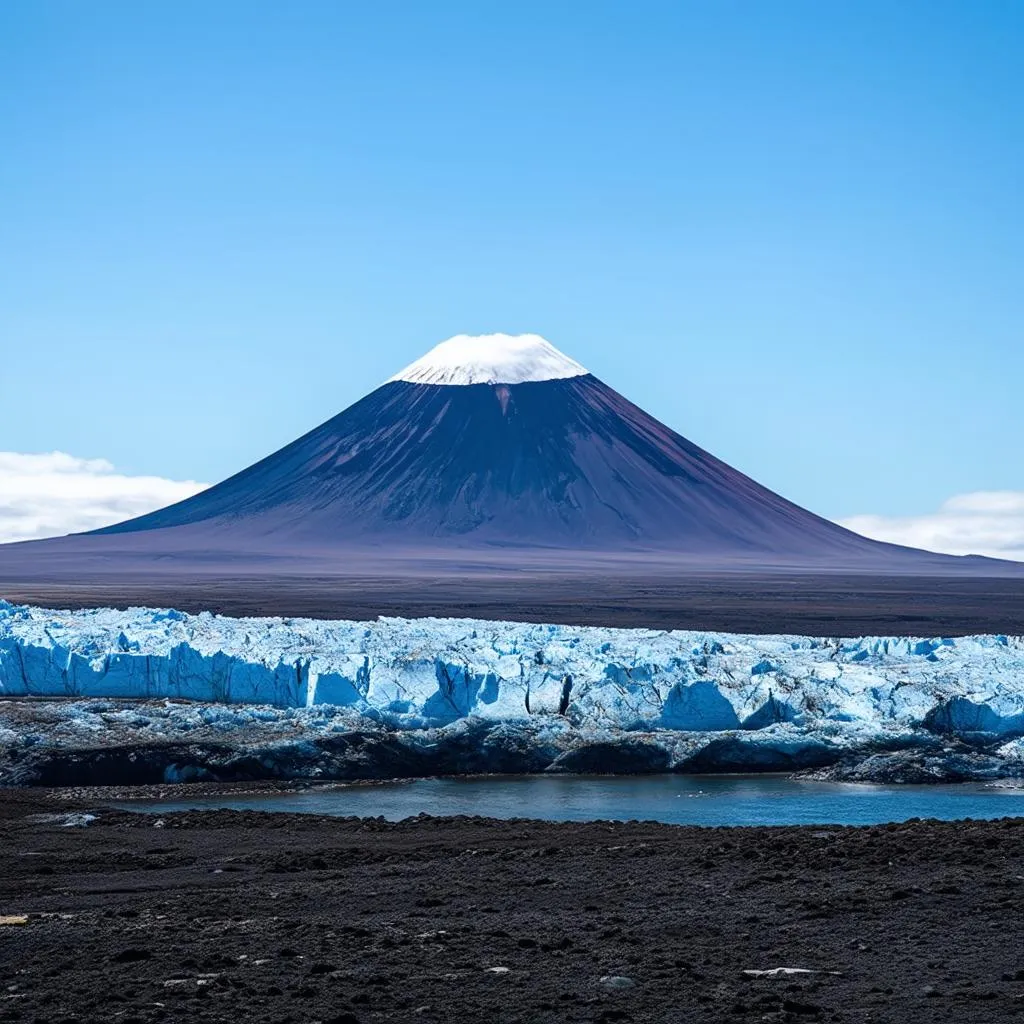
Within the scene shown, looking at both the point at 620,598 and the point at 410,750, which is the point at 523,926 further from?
the point at 620,598

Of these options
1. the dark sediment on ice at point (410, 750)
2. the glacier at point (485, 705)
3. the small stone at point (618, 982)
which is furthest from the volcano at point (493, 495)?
the small stone at point (618, 982)

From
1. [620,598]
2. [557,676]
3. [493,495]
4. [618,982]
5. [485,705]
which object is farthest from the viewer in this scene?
[493,495]

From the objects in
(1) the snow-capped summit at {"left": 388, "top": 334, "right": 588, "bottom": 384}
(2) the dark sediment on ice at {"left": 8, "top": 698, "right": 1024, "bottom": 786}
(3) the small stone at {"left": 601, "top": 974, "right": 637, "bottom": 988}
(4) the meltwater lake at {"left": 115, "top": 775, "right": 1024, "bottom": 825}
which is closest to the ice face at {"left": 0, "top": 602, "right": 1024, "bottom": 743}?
(2) the dark sediment on ice at {"left": 8, "top": 698, "right": 1024, "bottom": 786}

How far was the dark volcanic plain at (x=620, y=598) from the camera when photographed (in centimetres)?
6856

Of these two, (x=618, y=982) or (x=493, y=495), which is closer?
(x=618, y=982)

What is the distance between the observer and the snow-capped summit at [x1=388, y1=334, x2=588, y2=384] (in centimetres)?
15375

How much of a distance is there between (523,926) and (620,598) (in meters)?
74.5

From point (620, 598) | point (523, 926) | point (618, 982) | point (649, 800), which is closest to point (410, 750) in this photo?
point (649, 800)

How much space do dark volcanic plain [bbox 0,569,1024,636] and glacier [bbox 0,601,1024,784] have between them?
1105 inches

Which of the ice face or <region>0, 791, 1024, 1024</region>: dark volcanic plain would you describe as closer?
<region>0, 791, 1024, 1024</region>: dark volcanic plain

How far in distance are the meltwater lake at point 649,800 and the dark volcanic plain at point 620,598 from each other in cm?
3388

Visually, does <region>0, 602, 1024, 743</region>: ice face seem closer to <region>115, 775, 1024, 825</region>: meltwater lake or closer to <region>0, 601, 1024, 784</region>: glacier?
<region>0, 601, 1024, 784</region>: glacier

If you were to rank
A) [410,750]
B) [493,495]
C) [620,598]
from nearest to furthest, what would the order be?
[410,750] → [620,598] → [493,495]

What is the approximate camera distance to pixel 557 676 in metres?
32.7
